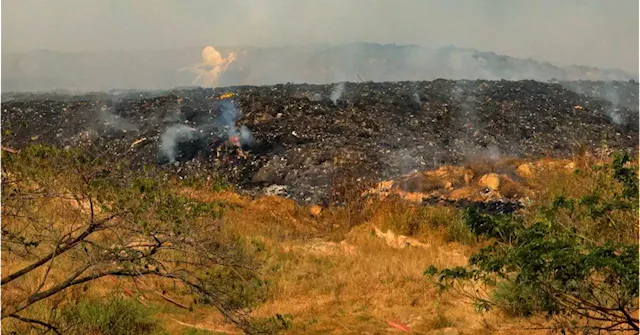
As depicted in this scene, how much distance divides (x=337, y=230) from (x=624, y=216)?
545cm

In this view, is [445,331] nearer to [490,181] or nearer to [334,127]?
[490,181]

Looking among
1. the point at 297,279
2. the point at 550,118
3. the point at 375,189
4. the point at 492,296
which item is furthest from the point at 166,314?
the point at 550,118

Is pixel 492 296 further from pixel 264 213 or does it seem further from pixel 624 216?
pixel 264 213

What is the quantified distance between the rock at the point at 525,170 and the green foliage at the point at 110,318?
917cm

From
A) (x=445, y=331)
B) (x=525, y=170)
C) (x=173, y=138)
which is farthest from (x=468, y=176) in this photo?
(x=173, y=138)

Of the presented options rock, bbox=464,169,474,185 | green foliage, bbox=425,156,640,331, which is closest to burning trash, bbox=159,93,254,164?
rock, bbox=464,169,474,185

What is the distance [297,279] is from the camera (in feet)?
20.9

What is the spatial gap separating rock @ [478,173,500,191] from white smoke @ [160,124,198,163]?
25.2 ft

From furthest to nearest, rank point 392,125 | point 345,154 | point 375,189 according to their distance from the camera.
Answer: point 392,125
point 345,154
point 375,189

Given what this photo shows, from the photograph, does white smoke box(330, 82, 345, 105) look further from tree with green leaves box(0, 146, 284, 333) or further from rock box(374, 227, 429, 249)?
tree with green leaves box(0, 146, 284, 333)

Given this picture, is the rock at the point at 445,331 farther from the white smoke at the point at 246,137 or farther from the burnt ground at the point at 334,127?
the white smoke at the point at 246,137

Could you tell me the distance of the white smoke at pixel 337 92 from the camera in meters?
18.3

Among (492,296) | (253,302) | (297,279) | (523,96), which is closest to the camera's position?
(492,296)

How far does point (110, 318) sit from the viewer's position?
4578 mm
